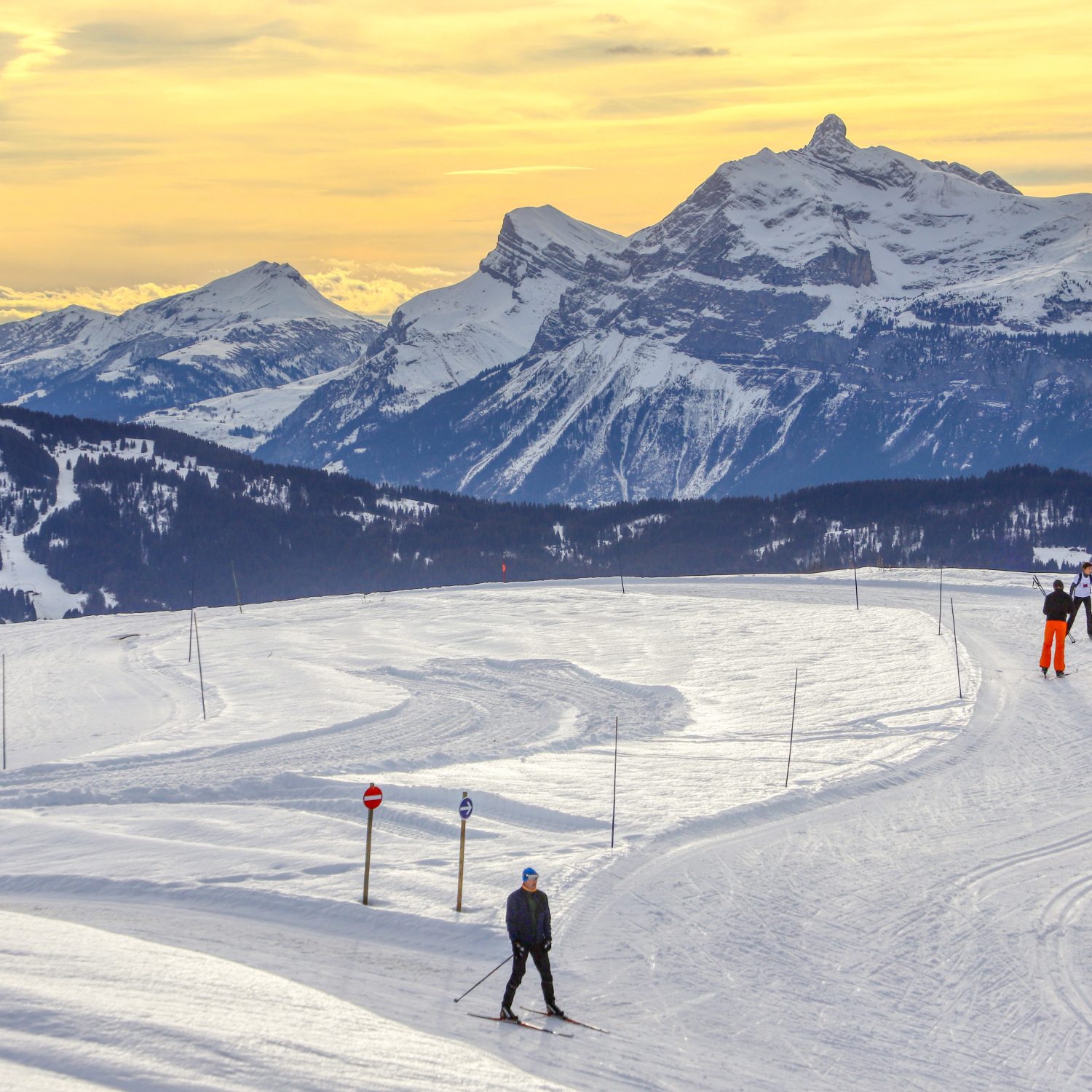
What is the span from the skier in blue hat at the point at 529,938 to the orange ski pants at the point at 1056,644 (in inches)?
773

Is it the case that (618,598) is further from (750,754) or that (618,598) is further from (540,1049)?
(540,1049)

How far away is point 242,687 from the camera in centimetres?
3719

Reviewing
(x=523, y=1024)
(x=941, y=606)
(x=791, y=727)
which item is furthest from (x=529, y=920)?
(x=941, y=606)

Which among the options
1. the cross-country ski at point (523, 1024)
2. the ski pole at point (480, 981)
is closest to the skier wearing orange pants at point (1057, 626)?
the ski pole at point (480, 981)

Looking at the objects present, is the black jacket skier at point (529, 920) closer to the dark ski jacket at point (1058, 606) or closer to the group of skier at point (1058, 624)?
the group of skier at point (1058, 624)

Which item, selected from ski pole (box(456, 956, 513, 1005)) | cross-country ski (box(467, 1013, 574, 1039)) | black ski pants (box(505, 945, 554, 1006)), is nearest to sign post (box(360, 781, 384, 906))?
ski pole (box(456, 956, 513, 1005))

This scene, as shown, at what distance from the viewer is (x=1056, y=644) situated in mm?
30062

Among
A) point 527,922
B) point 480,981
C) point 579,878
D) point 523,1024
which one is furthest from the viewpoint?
point 579,878

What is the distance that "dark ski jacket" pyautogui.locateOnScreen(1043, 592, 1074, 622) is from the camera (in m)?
29.4

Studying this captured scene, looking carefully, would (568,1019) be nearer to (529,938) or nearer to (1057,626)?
(529,938)

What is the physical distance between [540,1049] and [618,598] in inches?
1573

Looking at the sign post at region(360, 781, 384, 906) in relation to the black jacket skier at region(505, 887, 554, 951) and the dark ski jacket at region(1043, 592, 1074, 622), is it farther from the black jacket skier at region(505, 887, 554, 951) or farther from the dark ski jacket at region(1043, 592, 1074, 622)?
the dark ski jacket at region(1043, 592, 1074, 622)

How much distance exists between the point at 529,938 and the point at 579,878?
12.5ft

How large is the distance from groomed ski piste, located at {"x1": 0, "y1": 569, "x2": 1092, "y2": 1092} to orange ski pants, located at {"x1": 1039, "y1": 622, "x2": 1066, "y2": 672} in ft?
4.70
